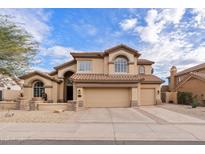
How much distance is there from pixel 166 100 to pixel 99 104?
1473 centimetres

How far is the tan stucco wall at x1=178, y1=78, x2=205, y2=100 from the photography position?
27.0 meters

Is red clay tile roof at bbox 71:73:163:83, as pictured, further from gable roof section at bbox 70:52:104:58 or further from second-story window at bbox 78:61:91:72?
gable roof section at bbox 70:52:104:58

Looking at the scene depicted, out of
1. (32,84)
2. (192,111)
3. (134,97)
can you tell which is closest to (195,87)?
(134,97)

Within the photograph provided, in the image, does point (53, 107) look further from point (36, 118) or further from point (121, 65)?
point (121, 65)

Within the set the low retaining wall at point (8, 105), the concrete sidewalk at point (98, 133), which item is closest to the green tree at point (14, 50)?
the low retaining wall at point (8, 105)

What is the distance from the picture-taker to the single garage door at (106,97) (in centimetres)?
2430

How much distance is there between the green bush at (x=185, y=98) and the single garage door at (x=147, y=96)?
4.41m

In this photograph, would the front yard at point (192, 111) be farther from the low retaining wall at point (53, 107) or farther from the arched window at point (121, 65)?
the low retaining wall at point (53, 107)

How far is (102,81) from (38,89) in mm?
8655

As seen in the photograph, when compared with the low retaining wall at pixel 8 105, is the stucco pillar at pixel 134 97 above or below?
above

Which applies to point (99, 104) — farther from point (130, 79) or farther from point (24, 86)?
point (24, 86)

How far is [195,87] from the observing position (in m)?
28.7

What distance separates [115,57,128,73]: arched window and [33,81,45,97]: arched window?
30.1ft

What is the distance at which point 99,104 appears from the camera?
24.2 metres
